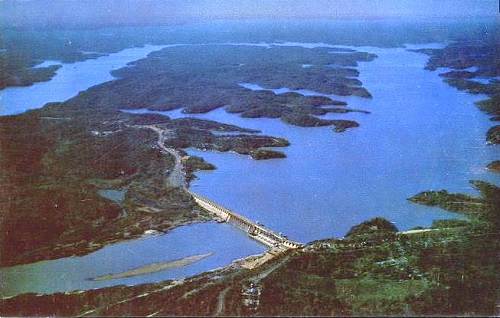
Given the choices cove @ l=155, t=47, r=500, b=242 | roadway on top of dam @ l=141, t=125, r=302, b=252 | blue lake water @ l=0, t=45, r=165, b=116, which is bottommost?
roadway on top of dam @ l=141, t=125, r=302, b=252

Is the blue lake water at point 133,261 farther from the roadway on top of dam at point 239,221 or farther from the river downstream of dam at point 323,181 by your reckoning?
the roadway on top of dam at point 239,221

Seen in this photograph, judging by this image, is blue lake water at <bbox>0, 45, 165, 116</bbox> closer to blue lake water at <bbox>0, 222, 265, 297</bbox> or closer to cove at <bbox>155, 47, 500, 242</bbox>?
cove at <bbox>155, 47, 500, 242</bbox>

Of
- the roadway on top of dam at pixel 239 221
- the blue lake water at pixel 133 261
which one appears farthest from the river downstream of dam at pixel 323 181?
the roadway on top of dam at pixel 239 221

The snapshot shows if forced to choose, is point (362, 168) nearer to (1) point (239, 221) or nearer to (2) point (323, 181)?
(2) point (323, 181)

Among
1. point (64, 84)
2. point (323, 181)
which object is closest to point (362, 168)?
point (323, 181)

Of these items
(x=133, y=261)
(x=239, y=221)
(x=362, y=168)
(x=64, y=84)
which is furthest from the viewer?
(x=64, y=84)

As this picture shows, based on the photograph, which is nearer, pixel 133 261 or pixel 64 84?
pixel 133 261

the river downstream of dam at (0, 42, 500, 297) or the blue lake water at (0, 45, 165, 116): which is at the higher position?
the blue lake water at (0, 45, 165, 116)

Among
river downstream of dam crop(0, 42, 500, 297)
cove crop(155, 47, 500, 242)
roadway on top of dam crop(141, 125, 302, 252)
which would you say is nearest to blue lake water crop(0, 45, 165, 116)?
river downstream of dam crop(0, 42, 500, 297)
